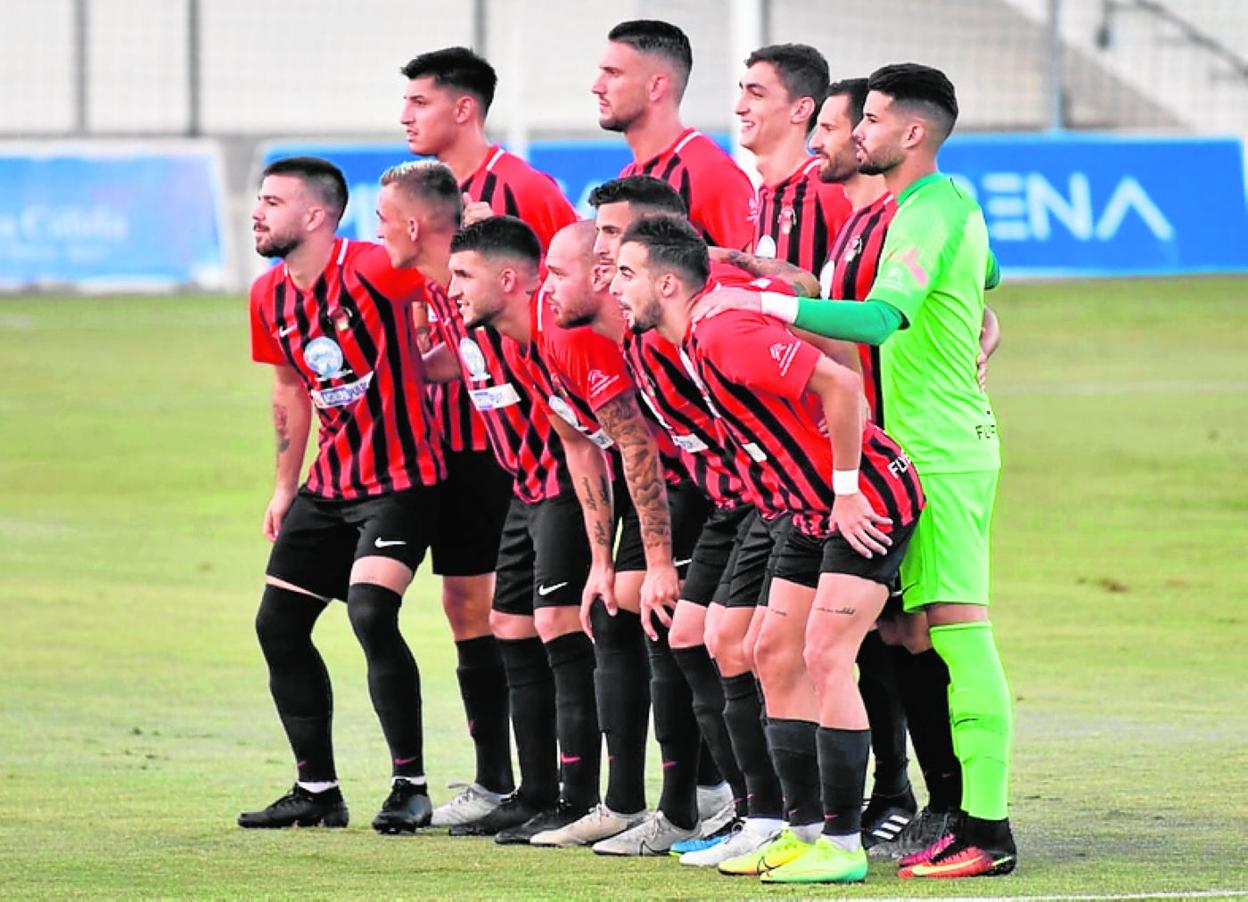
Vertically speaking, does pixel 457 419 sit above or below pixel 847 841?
above

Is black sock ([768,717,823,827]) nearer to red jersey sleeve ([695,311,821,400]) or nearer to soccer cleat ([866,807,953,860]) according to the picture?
soccer cleat ([866,807,953,860])

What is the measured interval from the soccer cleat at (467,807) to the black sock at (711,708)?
38.5 inches

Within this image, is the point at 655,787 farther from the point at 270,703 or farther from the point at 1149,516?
the point at 1149,516

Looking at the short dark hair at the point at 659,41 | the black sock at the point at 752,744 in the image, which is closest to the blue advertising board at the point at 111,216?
the short dark hair at the point at 659,41

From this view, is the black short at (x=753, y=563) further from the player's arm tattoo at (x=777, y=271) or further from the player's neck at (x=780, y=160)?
the player's neck at (x=780, y=160)

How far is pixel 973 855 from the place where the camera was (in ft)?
21.9

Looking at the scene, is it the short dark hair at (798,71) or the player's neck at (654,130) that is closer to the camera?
the short dark hair at (798,71)

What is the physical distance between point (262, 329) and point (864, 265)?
2.37 metres

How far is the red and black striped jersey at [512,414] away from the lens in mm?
7840

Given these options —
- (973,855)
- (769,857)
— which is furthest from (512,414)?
(973,855)

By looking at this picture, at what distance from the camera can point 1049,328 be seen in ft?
84.9

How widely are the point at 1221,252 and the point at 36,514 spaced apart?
15.9m

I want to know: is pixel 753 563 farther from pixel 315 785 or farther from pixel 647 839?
pixel 315 785

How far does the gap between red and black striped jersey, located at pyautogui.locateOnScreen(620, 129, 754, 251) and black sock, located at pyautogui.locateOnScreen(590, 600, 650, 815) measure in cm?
128
